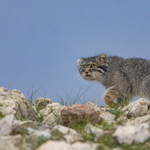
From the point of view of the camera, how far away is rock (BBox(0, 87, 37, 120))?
6204 millimetres

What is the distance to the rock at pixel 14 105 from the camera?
20.4ft

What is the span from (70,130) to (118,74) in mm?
5527

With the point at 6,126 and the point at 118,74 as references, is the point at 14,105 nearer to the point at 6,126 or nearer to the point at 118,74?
the point at 6,126

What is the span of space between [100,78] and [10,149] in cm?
668

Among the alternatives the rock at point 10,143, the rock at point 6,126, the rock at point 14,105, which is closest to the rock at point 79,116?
the rock at point 14,105

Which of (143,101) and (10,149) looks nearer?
(10,149)

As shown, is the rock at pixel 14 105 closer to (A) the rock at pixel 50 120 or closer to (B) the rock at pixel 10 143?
(A) the rock at pixel 50 120

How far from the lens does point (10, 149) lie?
3.32m

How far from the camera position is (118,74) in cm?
955

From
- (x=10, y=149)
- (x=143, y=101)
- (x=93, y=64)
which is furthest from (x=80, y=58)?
(x=10, y=149)

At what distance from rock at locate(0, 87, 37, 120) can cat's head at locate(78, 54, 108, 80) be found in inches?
134

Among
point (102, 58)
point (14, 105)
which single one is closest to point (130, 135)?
point (14, 105)

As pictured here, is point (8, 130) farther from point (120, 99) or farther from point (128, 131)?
point (120, 99)

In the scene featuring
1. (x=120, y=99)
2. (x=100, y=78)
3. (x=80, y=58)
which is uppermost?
(x=80, y=58)
